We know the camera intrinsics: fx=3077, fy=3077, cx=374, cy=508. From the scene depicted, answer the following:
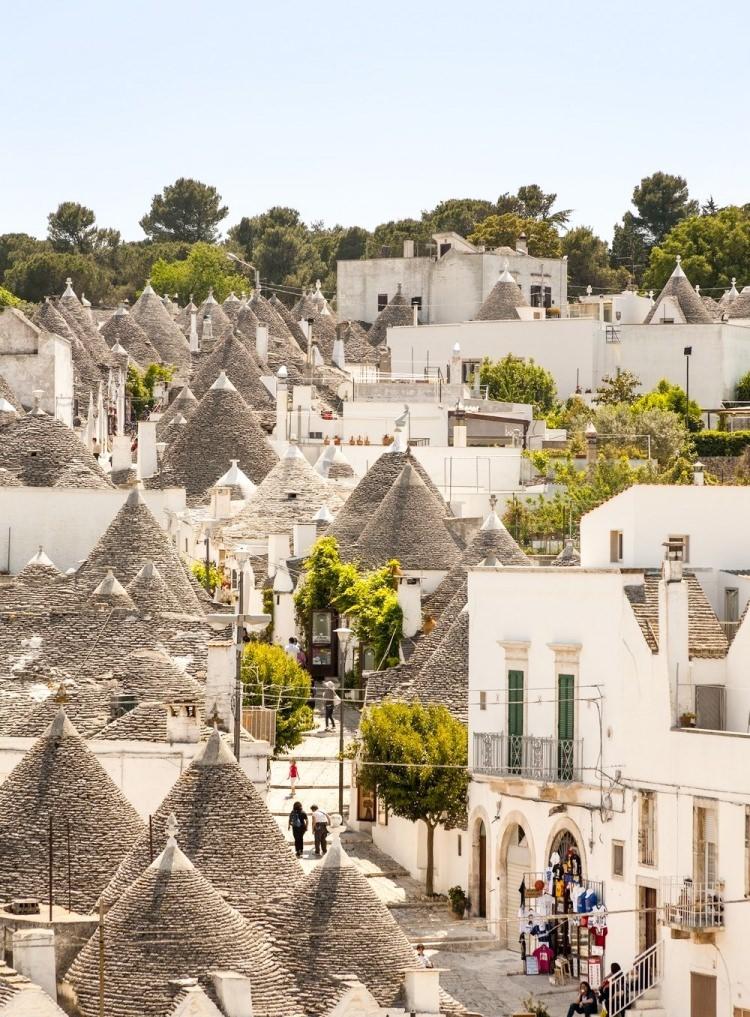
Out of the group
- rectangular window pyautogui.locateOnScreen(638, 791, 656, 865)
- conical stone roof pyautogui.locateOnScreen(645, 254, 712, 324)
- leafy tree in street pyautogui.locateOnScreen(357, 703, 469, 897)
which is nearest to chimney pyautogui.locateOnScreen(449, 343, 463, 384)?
conical stone roof pyautogui.locateOnScreen(645, 254, 712, 324)

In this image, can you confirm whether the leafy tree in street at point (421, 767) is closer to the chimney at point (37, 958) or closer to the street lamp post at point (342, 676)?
the street lamp post at point (342, 676)

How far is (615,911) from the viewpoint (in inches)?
1702

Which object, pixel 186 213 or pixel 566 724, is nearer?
pixel 566 724

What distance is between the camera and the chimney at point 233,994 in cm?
3191

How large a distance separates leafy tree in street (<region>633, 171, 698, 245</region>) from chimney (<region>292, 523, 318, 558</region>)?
83.2m

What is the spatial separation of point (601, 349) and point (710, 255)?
26.6 m

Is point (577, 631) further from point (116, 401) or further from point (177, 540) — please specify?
point (116, 401)

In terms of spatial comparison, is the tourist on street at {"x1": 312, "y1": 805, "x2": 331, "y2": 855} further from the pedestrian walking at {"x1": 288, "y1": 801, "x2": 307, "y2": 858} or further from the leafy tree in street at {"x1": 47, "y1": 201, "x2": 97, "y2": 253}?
the leafy tree in street at {"x1": 47, "y1": 201, "x2": 97, "y2": 253}

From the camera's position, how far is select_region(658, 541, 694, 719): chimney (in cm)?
4278

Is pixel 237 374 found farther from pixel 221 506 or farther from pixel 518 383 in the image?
pixel 221 506

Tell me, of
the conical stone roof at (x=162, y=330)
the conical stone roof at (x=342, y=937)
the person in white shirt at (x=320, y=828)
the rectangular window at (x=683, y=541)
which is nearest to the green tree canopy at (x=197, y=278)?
the conical stone roof at (x=162, y=330)

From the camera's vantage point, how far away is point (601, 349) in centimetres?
10262

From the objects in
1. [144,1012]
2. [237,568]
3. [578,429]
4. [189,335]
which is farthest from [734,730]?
[189,335]

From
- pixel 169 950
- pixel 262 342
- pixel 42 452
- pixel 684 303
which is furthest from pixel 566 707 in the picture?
pixel 262 342
